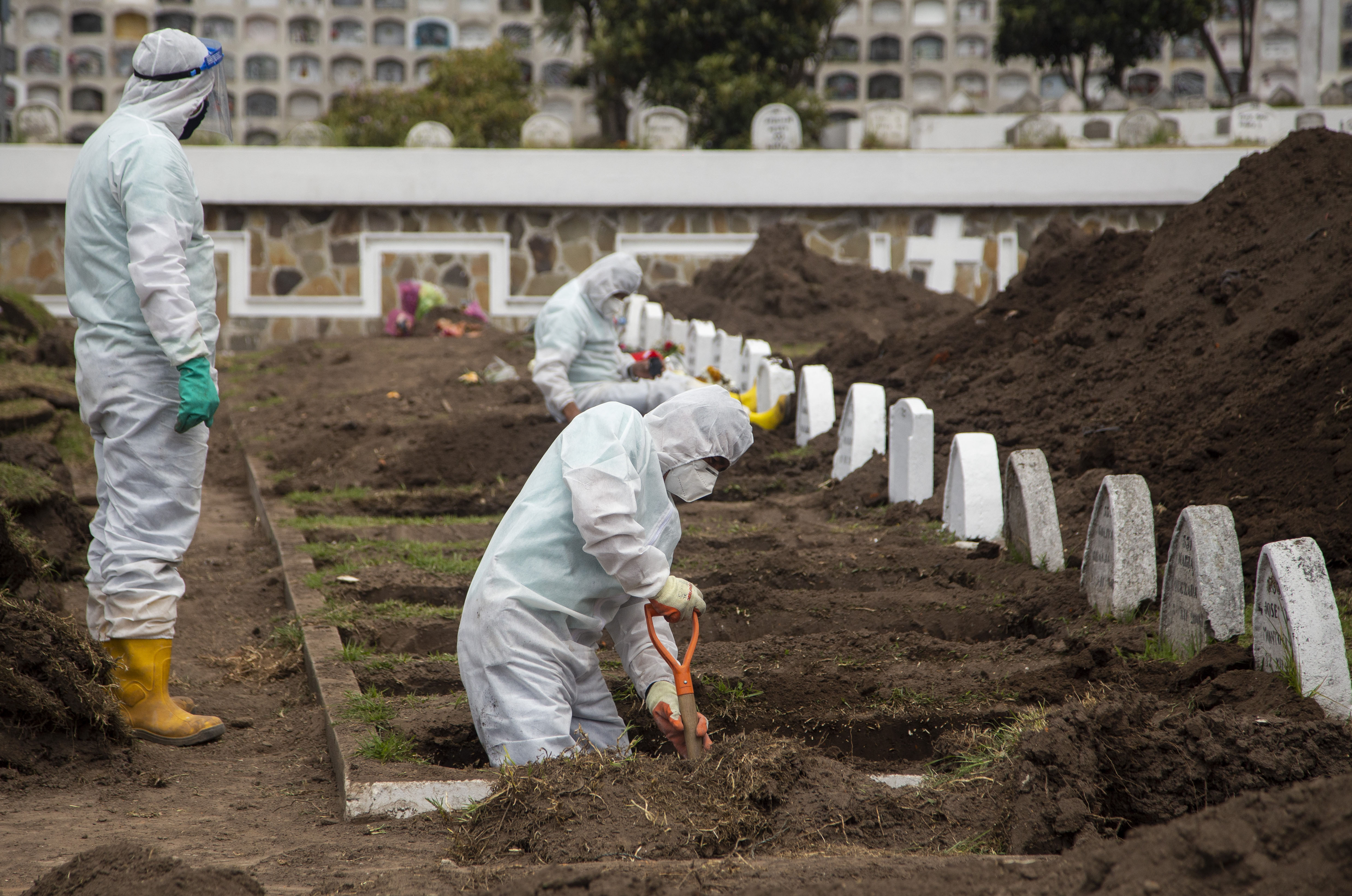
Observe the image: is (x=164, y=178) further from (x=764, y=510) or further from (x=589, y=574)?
(x=764, y=510)

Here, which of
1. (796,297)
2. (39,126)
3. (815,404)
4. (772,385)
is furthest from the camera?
(39,126)

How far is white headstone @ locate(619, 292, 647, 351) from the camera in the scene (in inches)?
531

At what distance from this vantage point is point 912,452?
6.09 m

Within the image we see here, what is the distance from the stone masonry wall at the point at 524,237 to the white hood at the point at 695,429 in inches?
522

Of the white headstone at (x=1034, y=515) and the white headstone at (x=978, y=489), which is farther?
the white headstone at (x=978, y=489)

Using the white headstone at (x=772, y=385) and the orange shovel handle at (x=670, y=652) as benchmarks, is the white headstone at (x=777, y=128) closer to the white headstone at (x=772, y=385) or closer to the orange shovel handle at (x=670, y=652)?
the white headstone at (x=772, y=385)

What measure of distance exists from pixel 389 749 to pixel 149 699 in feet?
3.43

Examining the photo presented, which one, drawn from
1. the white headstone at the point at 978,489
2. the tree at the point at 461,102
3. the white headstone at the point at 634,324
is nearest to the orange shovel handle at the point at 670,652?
the white headstone at the point at 978,489

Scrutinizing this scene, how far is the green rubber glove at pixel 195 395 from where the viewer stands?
359 cm

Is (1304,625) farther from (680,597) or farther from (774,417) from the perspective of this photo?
(774,417)

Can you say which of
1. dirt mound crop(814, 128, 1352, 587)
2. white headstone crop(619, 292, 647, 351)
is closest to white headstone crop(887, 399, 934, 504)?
dirt mound crop(814, 128, 1352, 587)

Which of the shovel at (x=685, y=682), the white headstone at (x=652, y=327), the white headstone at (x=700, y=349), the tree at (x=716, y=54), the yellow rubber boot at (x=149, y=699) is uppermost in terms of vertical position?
the tree at (x=716, y=54)

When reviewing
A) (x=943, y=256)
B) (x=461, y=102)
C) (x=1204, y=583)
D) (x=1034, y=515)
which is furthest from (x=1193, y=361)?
(x=461, y=102)

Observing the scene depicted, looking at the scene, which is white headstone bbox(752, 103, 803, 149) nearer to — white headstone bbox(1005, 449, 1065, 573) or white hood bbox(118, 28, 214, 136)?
white headstone bbox(1005, 449, 1065, 573)
